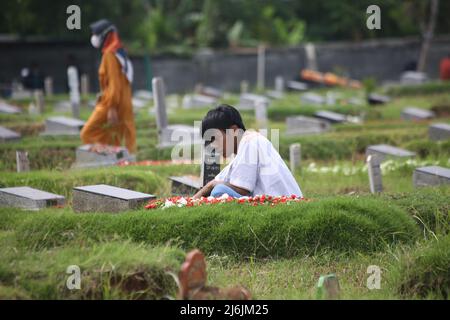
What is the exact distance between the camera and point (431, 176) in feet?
36.6

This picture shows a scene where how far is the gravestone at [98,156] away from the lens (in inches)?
520

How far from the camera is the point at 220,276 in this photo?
7242mm

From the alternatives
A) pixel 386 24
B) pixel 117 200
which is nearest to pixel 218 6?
pixel 386 24

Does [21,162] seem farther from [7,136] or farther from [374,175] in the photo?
[374,175]

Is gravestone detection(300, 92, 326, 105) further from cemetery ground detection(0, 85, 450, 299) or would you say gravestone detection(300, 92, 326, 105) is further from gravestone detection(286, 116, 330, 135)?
cemetery ground detection(0, 85, 450, 299)

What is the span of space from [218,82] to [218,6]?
10.6 ft

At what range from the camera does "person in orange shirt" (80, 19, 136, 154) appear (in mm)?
14000

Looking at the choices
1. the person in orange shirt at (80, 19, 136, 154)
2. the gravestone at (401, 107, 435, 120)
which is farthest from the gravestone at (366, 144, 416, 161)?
the gravestone at (401, 107, 435, 120)

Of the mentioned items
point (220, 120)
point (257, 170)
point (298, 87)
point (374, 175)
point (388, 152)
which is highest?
point (220, 120)

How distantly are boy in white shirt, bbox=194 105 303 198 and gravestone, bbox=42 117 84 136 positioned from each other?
26.6ft

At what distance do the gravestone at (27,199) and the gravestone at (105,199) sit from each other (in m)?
0.27

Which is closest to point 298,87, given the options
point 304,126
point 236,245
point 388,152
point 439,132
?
point 304,126

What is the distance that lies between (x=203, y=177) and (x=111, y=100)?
4.73 m
